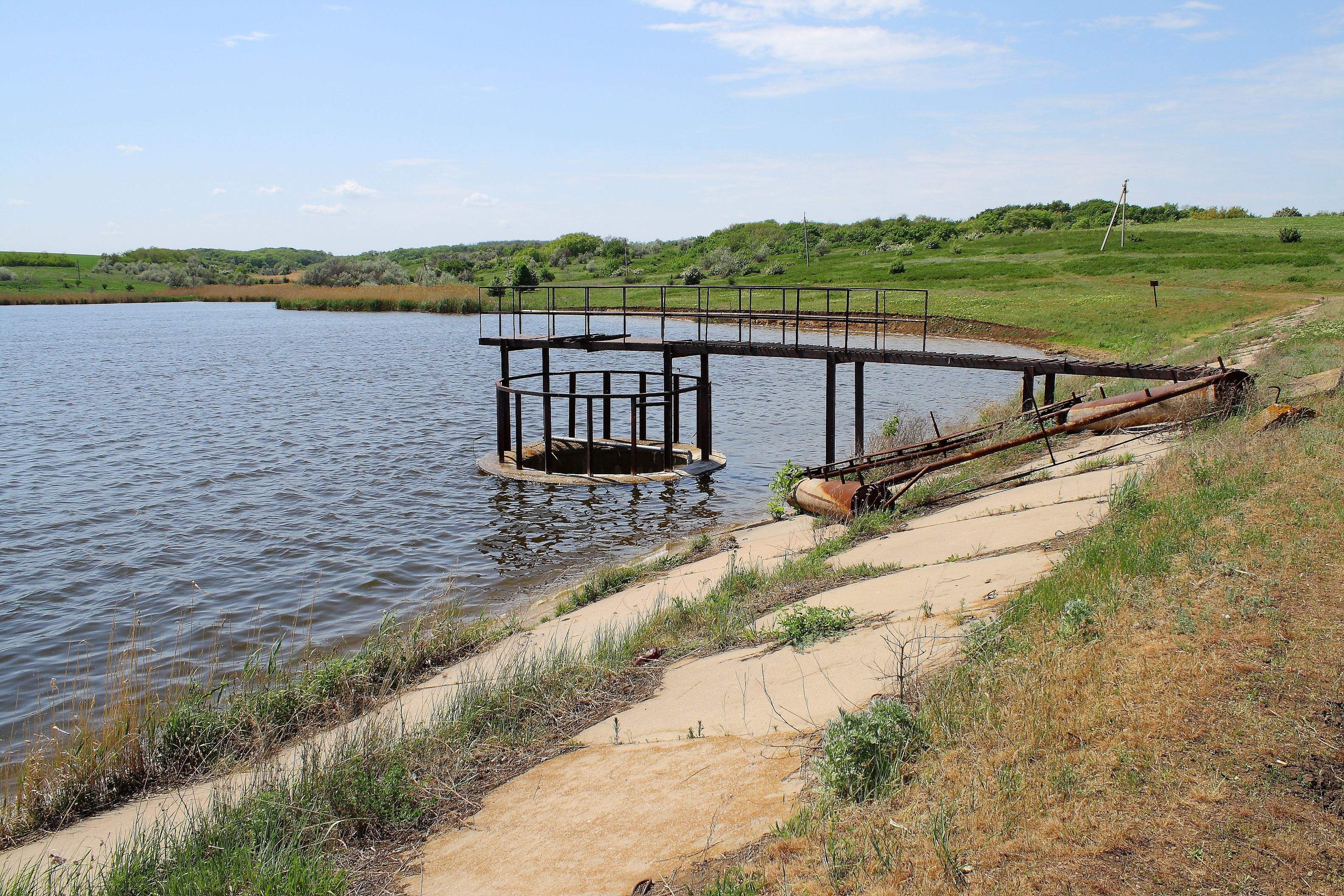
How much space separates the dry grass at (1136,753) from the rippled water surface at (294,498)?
8.17 metres

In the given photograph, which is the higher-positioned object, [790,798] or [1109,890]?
[1109,890]

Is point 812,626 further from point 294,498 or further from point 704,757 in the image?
point 294,498

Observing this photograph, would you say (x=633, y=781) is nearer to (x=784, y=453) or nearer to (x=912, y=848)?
(x=912, y=848)

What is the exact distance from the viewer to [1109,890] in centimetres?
366

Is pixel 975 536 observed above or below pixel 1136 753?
below

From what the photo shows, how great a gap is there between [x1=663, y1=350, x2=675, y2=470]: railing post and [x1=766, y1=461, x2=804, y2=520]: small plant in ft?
16.3

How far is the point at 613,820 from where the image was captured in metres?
5.19

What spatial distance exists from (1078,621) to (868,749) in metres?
2.04

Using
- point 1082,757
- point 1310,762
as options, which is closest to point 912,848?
point 1082,757

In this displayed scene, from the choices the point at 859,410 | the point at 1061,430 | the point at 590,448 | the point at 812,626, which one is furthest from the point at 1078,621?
the point at 590,448

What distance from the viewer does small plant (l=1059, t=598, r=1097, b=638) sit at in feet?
19.3

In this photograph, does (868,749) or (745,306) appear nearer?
(868,749)

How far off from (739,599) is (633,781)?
163 inches

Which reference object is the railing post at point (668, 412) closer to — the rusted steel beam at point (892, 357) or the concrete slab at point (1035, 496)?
the rusted steel beam at point (892, 357)
